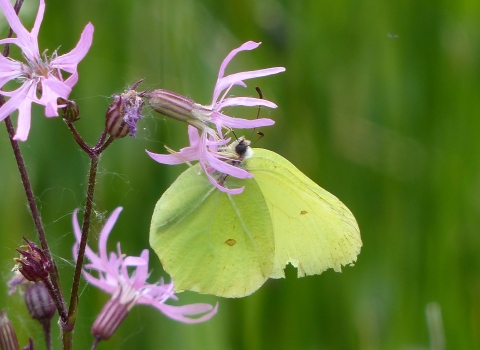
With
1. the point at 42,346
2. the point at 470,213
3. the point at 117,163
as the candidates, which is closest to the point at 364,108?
the point at 470,213

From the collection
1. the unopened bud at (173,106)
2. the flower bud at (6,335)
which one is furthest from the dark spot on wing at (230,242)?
the flower bud at (6,335)

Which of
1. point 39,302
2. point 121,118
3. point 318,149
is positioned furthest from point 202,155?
point 318,149

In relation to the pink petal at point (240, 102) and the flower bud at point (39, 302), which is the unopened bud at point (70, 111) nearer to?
the pink petal at point (240, 102)

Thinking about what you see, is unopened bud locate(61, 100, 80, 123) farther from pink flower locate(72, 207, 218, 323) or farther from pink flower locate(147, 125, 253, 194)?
pink flower locate(72, 207, 218, 323)

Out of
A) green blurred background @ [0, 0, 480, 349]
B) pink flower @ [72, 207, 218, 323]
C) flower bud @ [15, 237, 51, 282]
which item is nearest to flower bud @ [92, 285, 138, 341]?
pink flower @ [72, 207, 218, 323]

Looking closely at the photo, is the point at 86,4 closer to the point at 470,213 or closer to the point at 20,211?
the point at 20,211

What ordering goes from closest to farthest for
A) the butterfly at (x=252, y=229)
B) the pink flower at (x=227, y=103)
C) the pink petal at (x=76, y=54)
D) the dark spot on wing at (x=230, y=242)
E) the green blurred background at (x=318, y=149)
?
1. the pink petal at (x=76, y=54)
2. the pink flower at (x=227, y=103)
3. the butterfly at (x=252, y=229)
4. the dark spot on wing at (x=230, y=242)
5. the green blurred background at (x=318, y=149)
